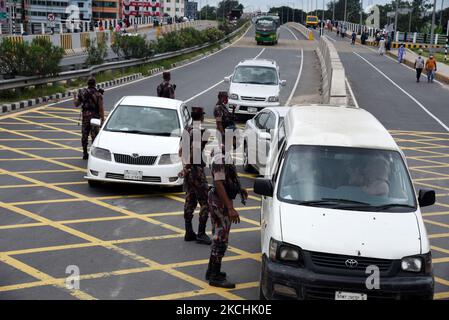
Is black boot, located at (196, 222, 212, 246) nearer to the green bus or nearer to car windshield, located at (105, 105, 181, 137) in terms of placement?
car windshield, located at (105, 105, 181, 137)

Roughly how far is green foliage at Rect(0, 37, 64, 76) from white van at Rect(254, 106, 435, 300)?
1671 centimetres

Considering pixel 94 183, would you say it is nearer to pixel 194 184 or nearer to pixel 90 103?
pixel 90 103

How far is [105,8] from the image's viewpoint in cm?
16712

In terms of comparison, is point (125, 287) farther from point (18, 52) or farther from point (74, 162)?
point (18, 52)

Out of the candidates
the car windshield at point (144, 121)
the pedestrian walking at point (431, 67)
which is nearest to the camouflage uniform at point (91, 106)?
the car windshield at point (144, 121)

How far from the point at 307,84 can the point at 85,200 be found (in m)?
23.8

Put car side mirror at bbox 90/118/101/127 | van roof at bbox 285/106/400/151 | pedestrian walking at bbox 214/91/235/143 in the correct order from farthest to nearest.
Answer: pedestrian walking at bbox 214/91/235/143 < car side mirror at bbox 90/118/101/127 < van roof at bbox 285/106/400/151

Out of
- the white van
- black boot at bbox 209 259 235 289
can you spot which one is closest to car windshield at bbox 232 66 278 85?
the white van

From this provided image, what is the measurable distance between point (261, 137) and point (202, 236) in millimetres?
4226

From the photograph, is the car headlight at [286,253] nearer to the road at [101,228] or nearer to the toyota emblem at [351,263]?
the toyota emblem at [351,263]

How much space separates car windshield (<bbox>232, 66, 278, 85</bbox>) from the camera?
21375 mm

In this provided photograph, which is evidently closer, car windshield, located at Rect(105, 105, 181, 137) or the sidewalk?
car windshield, located at Rect(105, 105, 181, 137)

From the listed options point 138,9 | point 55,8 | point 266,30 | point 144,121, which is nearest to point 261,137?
point 144,121

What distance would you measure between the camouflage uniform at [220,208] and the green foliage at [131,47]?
27.3 m
